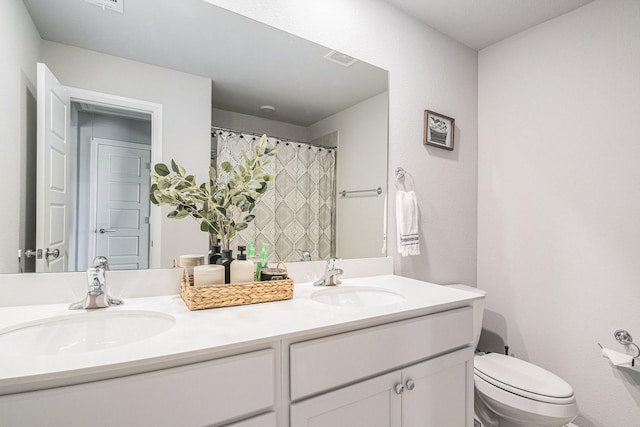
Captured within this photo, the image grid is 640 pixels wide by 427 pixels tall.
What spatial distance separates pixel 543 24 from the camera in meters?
1.87

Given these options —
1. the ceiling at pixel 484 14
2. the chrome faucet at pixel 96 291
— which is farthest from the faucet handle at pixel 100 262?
the ceiling at pixel 484 14

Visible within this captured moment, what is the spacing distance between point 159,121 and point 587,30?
7.36 feet

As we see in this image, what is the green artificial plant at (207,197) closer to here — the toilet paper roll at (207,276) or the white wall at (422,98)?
the toilet paper roll at (207,276)

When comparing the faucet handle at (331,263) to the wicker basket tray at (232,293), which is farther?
the faucet handle at (331,263)

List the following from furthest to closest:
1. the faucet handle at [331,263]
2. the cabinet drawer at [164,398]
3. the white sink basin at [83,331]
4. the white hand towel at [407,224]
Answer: the white hand towel at [407,224] → the faucet handle at [331,263] → the white sink basin at [83,331] → the cabinet drawer at [164,398]

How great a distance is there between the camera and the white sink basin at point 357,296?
1310 millimetres

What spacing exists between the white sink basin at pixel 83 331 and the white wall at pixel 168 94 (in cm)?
27

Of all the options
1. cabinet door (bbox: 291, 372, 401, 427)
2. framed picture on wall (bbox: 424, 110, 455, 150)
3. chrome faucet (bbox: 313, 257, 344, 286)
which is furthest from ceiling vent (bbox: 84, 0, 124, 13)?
framed picture on wall (bbox: 424, 110, 455, 150)

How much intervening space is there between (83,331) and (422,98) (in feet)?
6.40

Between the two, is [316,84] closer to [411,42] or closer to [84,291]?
[411,42]

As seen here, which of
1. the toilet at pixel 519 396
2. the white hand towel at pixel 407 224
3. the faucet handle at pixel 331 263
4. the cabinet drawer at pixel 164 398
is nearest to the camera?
the cabinet drawer at pixel 164 398

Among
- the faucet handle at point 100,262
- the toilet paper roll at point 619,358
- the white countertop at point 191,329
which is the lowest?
the toilet paper roll at point 619,358

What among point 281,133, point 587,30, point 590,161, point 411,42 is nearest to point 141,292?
point 281,133

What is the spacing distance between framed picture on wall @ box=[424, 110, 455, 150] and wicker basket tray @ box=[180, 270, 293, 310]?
131 cm
